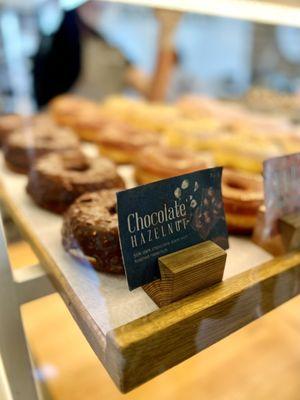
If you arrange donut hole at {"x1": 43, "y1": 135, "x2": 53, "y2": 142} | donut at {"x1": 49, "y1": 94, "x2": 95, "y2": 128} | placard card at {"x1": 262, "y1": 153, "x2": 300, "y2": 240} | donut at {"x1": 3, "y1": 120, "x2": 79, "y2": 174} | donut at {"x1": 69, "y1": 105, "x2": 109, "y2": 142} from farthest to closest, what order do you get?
1. donut at {"x1": 49, "y1": 94, "x2": 95, "y2": 128}
2. donut at {"x1": 69, "y1": 105, "x2": 109, "y2": 142}
3. donut hole at {"x1": 43, "y1": 135, "x2": 53, "y2": 142}
4. donut at {"x1": 3, "y1": 120, "x2": 79, "y2": 174}
5. placard card at {"x1": 262, "y1": 153, "x2": 300, "y2": 240}

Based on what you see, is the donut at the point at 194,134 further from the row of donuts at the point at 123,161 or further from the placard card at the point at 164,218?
the placard card at the point at 164,218

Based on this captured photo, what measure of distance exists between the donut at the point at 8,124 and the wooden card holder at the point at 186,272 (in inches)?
48.7

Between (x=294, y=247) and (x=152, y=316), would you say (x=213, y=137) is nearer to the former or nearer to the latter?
(x=294, y=247)

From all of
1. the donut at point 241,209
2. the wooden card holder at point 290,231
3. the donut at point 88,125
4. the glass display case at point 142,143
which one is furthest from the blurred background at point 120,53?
the wooden card holder at point 290,231

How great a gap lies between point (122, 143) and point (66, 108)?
672mm

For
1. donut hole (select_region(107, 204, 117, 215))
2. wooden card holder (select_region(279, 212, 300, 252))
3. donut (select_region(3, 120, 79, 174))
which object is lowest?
wooden card holder (select_region(279, 212, 300, 252))

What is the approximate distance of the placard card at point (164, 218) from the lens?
555 millimetres

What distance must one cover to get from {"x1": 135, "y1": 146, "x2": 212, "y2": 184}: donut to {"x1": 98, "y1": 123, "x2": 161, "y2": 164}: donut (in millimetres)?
175

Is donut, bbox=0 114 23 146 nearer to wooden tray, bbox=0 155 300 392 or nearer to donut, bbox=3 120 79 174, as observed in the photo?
donut, bbox=3 120 79 174

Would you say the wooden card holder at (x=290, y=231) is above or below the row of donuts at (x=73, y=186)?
below

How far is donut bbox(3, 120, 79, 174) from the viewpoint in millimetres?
1298

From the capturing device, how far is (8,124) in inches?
63.7

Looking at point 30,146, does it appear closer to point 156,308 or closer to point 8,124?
point 8,124

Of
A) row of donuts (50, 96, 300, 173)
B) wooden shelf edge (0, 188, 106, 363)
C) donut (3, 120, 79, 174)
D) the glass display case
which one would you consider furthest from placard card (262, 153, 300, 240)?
donut (3, 120, 79, 174)
